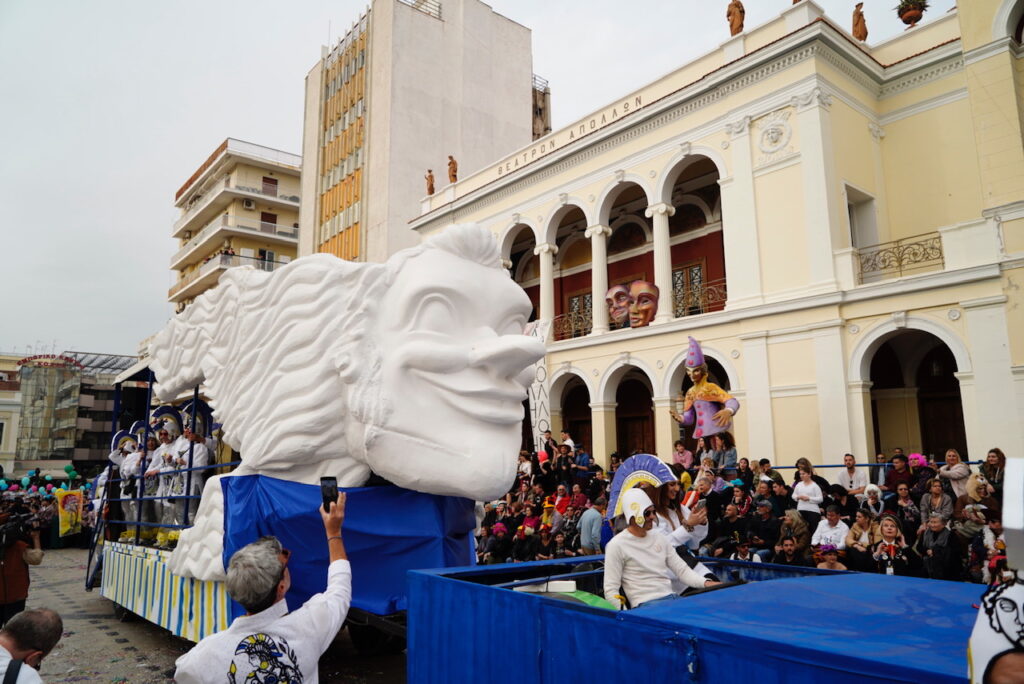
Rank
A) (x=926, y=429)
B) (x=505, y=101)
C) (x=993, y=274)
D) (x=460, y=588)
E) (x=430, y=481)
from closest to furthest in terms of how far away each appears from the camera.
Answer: (x=460, y=588) < (x=430, y=481) < (x=993, y=274) < (x=926, y=429) < (x=505, y=101)

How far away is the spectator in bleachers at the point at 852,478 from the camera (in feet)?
33.7

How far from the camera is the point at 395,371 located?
4.99 metres

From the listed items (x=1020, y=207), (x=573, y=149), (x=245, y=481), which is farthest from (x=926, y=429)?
(x=245, y=481)

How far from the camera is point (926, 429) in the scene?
581 inches

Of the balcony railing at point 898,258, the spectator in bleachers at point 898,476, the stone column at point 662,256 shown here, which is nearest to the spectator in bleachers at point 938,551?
the spectator in bleachers at point 898,476

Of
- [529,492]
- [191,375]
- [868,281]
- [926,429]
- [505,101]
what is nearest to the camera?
[191,375]

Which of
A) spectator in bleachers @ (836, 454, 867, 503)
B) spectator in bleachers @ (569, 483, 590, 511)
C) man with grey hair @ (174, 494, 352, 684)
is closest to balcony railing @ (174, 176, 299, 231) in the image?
spectator in bleachers @ (569, 483, 590, 511)

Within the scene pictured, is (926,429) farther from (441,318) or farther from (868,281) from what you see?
(441,318)

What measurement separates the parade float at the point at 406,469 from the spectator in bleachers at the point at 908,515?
3.96 m

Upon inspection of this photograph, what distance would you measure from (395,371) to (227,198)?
35.8m

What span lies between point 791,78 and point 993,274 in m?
5.64


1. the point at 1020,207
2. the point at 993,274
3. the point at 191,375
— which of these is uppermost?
the point at 1020,207

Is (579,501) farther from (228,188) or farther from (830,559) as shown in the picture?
(228,188)

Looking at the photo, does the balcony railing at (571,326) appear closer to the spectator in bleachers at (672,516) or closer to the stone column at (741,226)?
the stone column at (741,226)
